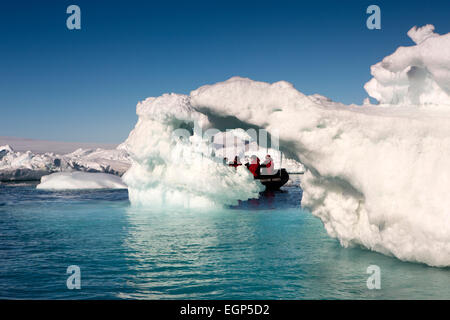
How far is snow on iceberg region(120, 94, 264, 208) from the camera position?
19516 millimetres

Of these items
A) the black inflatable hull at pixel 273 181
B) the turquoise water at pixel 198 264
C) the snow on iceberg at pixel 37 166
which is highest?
the snow on iceberg at pixel 37 166

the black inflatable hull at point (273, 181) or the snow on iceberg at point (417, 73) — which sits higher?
the snow on iceberg at point (417, 73)

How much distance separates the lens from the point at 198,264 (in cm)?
865

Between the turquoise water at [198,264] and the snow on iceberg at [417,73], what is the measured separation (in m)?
3.69

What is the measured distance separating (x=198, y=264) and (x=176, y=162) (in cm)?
1196

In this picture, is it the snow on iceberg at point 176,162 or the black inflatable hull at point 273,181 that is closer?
the snow on iceberg at point 176,162

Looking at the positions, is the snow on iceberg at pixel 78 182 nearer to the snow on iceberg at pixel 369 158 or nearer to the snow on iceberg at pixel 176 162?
the snow on iceberg at pixel 176 162

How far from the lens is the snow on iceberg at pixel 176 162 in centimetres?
1952

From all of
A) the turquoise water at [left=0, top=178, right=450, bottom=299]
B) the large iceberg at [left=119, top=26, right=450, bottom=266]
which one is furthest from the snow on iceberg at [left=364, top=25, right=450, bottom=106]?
the turquoise water at [left=0, top=178, right=450, bottom=299]
